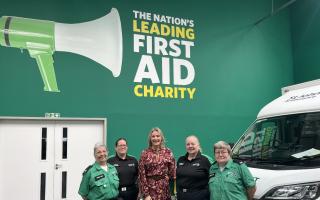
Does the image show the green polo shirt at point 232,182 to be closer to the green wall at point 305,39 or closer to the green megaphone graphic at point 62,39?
the green megaphone graphic at point 62,39

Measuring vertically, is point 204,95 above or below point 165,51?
below

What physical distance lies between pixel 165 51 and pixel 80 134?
9.25 ft

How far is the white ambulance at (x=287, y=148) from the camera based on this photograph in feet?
11.0

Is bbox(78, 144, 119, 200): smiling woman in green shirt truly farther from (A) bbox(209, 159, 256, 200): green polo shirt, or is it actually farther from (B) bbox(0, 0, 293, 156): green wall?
A: (B) bbox(0, 0, 293, 156): green wall

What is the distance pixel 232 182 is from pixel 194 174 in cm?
50

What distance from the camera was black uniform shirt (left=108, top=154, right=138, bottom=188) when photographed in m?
4.05

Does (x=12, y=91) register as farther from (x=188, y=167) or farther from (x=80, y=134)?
(x=188, y=167)

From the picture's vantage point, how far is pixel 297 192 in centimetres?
330

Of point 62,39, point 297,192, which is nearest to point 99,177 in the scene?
point 297,192

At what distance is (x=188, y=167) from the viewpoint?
3.88 m

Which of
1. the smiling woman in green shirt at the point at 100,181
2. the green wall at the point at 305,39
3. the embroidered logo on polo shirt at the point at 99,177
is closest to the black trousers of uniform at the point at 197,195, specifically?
the smiling woman in green shirt at the point at 100,181

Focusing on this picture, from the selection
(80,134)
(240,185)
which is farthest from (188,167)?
(80,134)

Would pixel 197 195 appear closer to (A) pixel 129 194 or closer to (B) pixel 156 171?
(B) pixel 156 171

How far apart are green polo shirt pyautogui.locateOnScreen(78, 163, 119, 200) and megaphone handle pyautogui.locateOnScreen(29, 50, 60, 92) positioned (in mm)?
3861
